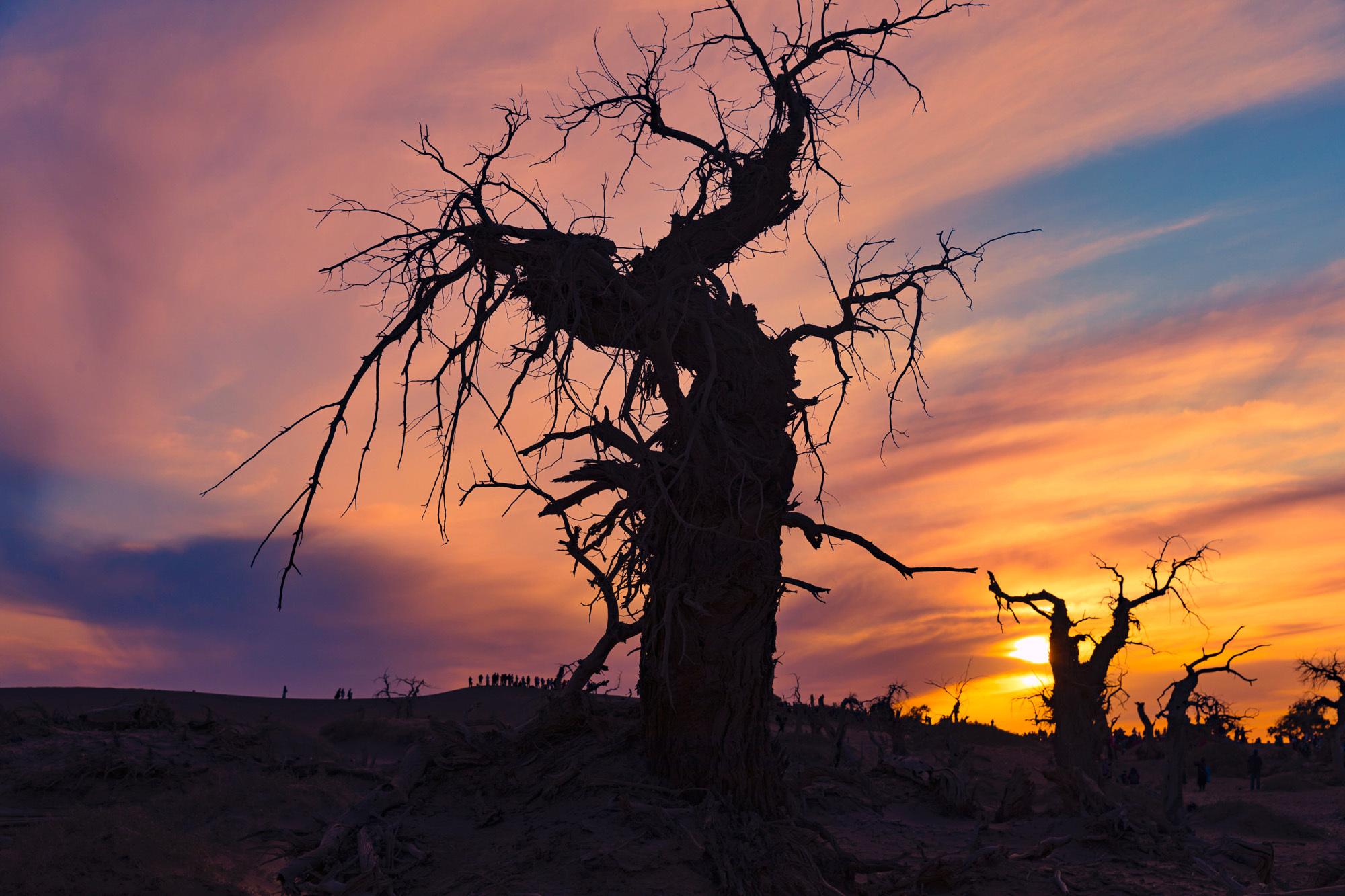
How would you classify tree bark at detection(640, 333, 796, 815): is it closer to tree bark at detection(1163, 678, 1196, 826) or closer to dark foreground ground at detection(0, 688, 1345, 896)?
dark foreground ground at detection(0, 688, 1345, 896)

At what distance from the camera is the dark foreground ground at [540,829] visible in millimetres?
8078

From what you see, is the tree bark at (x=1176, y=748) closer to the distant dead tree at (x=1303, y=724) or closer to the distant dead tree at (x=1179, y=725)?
the distant dead tree at (x=1179, y=725)

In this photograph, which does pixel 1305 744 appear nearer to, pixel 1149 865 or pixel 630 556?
pixel 1149 865

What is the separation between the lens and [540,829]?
852cm

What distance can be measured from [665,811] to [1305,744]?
52.6 m

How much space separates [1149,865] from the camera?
10695mm

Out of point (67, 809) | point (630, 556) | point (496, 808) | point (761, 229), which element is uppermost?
point (761, 229)

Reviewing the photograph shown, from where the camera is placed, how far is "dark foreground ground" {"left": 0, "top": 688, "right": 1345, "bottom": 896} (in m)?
8.08

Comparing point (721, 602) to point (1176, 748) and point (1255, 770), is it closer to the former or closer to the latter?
point (1176, 748)

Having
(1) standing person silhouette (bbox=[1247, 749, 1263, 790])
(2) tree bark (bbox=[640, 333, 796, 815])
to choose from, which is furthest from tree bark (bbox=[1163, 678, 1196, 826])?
(1) standing person silhouette (bbox=[1247, 749, 1263, 790])

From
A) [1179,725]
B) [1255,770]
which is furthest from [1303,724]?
[1179,725]

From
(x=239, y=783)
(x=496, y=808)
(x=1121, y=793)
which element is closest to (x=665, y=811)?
(x=496, y=808)

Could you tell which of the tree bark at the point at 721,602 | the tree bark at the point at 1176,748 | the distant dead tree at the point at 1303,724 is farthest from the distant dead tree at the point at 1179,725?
the distant dead tree at the point at 1303,724

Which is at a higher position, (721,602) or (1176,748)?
(721,602)
